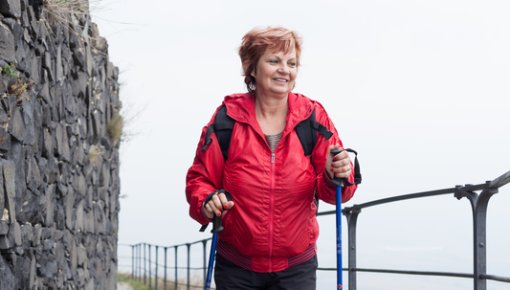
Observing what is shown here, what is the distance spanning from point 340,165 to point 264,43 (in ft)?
1.81

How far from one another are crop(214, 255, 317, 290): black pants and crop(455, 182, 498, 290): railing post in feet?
3.42

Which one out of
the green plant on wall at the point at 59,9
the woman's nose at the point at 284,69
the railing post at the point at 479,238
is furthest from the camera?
the green plant on wall at the point at 59,9

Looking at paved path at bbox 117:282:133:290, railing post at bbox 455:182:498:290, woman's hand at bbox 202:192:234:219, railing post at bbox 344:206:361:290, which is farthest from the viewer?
paved path at bbox 117:282:133:290

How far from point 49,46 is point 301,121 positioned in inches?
154

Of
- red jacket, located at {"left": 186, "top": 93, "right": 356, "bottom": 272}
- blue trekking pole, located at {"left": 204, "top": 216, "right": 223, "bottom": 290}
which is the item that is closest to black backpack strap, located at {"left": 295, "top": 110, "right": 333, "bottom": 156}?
red jacket, located at {"left": 186, "top": 93, "right": 356, "bottom": 272}

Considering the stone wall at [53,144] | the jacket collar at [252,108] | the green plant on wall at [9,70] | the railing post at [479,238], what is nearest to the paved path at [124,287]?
the stone wall at [53,144]

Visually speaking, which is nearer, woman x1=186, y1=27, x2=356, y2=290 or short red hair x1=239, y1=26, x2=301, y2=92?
woman x1=186, y1=27, x2=356, y2=290

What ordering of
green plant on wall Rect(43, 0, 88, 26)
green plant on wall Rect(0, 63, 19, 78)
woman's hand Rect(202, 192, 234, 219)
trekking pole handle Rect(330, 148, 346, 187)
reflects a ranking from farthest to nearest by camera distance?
green plant on wall Rect(43, 0, 88, 26), green plant on wall Rect(0, 63, 19, 78), trekking pole handle Rect(330, 148, 346, 187), woman's hand Rect(202, 192, 234, 219)

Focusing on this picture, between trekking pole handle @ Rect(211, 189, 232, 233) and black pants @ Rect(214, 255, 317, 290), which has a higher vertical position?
trekking pole handle @ Rect(211, 189, 232, 233)

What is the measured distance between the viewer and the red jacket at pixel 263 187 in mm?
3366

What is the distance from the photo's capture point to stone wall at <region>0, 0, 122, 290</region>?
220 inches

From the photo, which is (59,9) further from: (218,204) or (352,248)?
(218,204)

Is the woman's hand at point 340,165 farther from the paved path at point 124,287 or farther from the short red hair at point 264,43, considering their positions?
the paved path at point 124,287

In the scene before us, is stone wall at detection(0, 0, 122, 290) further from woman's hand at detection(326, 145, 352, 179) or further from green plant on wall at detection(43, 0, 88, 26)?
woman's hand at detection(326, 145, 352, 179)
